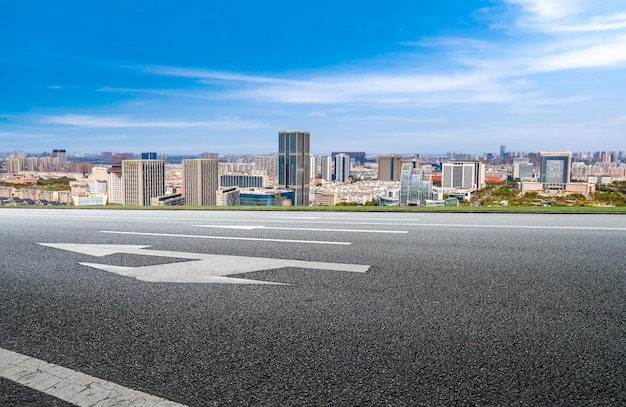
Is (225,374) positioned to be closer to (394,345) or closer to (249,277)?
(394,345)

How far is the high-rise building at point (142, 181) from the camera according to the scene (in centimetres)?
3080

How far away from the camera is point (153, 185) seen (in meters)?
35.2

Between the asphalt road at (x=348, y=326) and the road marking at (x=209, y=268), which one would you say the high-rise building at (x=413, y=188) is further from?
the road marking at (x=209, y=268)

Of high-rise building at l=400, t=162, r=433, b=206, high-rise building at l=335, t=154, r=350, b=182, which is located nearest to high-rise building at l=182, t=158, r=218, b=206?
high-rise building at l=400, t=162, r=433, b=206

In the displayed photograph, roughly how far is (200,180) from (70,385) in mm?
42011

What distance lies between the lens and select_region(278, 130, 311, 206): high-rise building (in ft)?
240

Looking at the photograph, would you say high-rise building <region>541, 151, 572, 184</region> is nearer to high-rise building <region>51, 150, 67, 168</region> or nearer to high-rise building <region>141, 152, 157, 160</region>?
high-rise building <region>141, 152, 157, 160</region>

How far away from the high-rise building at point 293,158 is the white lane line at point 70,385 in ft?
222

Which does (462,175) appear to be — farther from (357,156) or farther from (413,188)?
(357,156)

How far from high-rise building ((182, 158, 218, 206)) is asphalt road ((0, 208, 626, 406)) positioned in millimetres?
31024

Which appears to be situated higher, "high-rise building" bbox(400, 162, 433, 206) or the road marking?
"high-rise building" bbox(400, 162, 433, 206)

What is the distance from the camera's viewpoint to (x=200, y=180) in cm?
4325

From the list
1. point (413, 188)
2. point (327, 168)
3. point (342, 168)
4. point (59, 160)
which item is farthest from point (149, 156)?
point (342, 168)

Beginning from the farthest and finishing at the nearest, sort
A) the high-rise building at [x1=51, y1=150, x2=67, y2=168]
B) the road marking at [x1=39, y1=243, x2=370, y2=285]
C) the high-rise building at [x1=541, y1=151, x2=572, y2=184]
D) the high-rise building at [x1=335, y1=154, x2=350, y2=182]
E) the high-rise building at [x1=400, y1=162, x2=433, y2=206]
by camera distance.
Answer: the high-rise building at [x1=335, y1=154, x2=350, y2=182] → the high-rise building at [x1=51, y1=150, x2=67, y2=168] → the high-rise building at [x1=541, y1=151, x2=572, y2=184] → the high-rise building at [x1=400, y1=162, x2=433, y2=206] → the road marking at [x1=39, y1=243, x2=370, y2=285]
